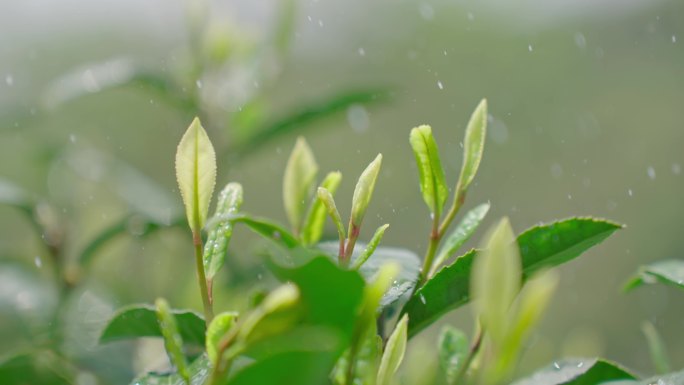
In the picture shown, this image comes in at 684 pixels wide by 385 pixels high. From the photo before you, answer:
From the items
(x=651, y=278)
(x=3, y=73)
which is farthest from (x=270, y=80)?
(x=3, y=73)

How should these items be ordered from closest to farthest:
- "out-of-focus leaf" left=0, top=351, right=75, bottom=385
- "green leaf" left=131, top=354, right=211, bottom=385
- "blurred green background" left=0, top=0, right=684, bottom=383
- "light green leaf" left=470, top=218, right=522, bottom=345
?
"light green leaf" left=470, top=218, right=522, bottom=345 → "green leaf" left=131, top=354, right=211, bottom=385 → "out-of-focus leaf" left=0, top=351, right=75, bottom=385 → "blurred green background" left=0, top=0, right=684, bottom=383

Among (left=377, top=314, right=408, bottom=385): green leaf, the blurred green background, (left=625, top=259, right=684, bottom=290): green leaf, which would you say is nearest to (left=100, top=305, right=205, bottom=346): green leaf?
(left=377, top=314, right=408, bottom=385): green leaf

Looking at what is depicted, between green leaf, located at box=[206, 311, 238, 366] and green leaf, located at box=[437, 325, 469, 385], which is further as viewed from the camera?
green leaf, located at box=[437, 325, 469, 385]

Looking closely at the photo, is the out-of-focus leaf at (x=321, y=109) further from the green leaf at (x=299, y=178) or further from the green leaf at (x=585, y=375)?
the green leaf at (x=585, y=375)

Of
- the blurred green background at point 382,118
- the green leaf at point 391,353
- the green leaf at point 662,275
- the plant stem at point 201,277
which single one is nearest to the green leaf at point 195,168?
the plant stem at point 201,277

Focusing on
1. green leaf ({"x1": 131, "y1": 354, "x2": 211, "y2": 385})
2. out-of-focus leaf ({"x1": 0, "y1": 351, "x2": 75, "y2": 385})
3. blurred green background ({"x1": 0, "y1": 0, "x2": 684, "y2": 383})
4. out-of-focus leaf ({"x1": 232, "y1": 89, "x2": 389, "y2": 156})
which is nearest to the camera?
green leaf ({"x1": 131, "y1": 354, "x2": 211, "y2": 385})

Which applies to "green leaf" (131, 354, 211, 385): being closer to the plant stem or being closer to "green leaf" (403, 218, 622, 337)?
the plant stem
